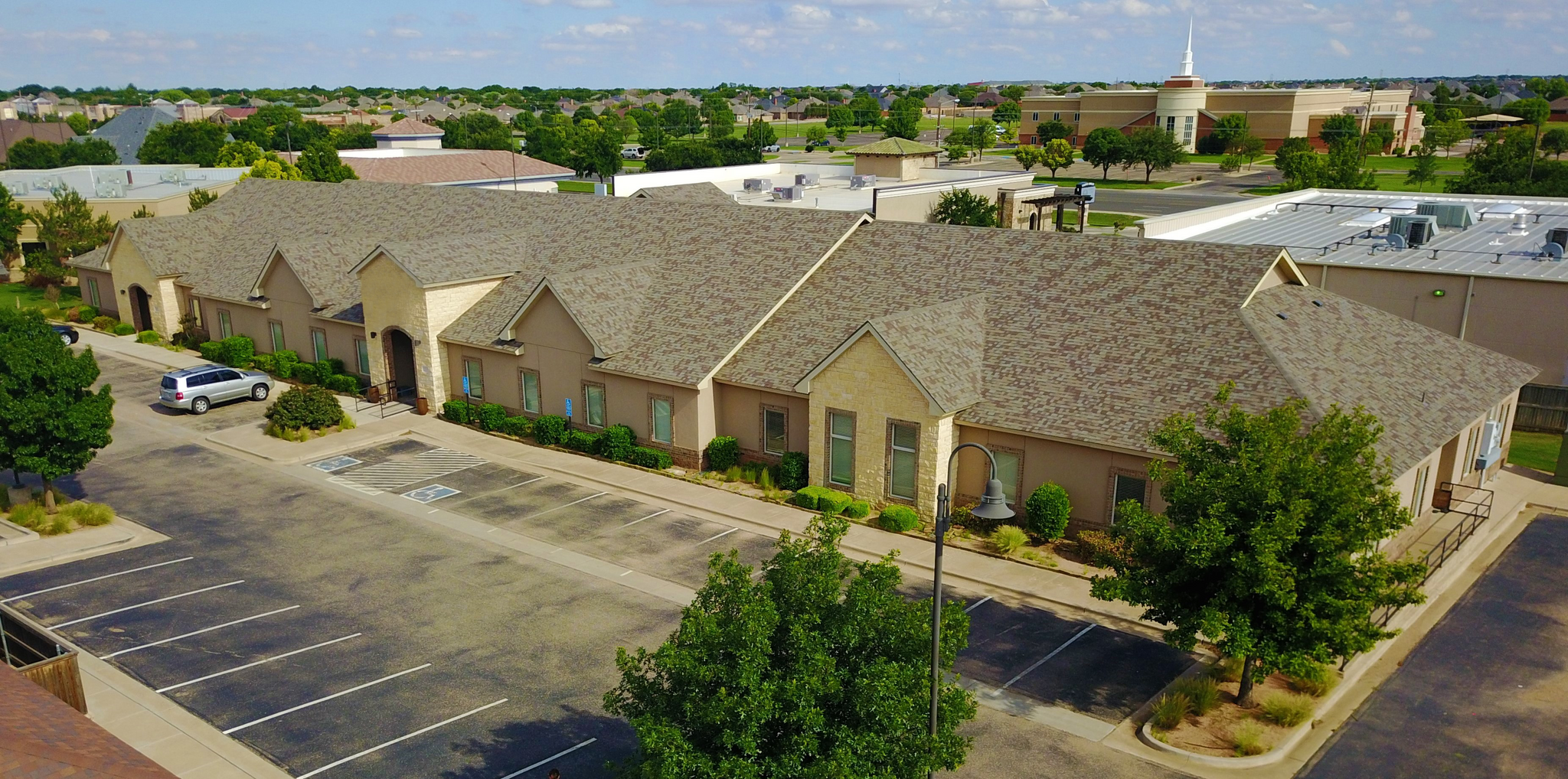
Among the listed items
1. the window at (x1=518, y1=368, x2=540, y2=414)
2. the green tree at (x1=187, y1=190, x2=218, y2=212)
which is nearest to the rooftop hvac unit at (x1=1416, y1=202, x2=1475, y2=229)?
the window at (x1=518, y1=368, x2=540, y2=414)

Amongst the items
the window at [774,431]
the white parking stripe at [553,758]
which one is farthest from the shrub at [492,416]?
the white parking stripe at [553,758]

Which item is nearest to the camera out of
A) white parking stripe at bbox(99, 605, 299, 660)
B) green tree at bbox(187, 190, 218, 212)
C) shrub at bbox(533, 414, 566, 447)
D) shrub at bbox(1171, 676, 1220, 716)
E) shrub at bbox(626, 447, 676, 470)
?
shrub at bbox(1171, 676, 1220, 716)

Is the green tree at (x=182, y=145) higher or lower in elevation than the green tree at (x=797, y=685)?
higher

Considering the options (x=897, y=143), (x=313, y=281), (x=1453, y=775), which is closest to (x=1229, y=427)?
(x=1453, y=775)

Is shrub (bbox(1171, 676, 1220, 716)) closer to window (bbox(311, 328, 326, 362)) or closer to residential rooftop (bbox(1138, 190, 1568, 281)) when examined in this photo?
residential rooftop (bbox(1138, 190, 1568, 281))

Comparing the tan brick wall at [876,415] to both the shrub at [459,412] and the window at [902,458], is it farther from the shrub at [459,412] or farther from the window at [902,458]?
the shrub at [459,412]

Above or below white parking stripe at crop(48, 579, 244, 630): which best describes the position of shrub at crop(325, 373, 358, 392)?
above

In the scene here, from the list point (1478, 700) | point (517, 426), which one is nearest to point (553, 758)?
point (1478, 700)

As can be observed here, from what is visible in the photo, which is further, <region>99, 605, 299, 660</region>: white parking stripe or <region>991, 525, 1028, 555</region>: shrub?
<region>991, 525, 1028, 555</region>: shrub
